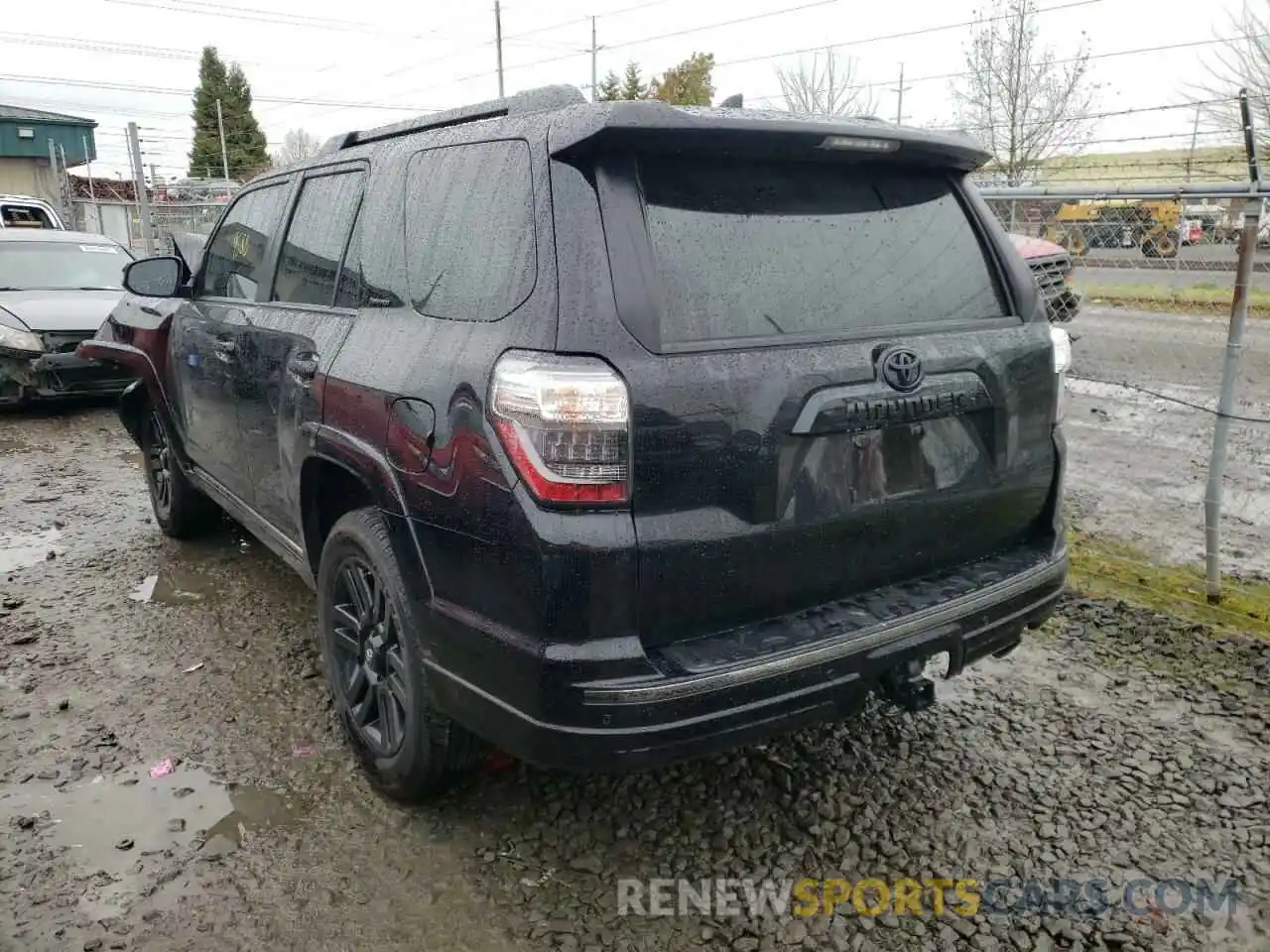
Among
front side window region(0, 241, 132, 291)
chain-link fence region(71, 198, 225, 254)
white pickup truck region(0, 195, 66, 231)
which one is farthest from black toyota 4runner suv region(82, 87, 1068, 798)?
white pickup truck region(0, 195, 66, 231)

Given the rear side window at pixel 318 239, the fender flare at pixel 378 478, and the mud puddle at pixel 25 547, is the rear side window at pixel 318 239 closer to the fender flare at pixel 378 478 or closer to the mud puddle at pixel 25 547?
the fender flare at pixel 378 478

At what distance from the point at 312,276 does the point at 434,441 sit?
136 cm

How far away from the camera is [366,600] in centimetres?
292

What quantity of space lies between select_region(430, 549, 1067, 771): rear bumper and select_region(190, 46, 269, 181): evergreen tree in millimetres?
64484

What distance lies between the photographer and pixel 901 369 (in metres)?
2.43

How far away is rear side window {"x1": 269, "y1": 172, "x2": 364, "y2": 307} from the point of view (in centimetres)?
321

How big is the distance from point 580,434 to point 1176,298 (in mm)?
4327

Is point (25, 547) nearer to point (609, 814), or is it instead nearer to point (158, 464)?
point (158, 464)

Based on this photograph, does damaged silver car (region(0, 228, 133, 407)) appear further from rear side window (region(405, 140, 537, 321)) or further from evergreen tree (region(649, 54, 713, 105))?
evergreen tree (region(649, 54, 713, 105))

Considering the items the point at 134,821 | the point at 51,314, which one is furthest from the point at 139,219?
the point at 134,821

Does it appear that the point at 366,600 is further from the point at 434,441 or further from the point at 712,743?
the point at 712,743

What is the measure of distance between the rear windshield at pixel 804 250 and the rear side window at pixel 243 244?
2.14m

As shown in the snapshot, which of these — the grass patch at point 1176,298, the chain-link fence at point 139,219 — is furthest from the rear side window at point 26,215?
the grass patch at point 1176,298

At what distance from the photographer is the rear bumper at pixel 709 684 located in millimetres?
2104
